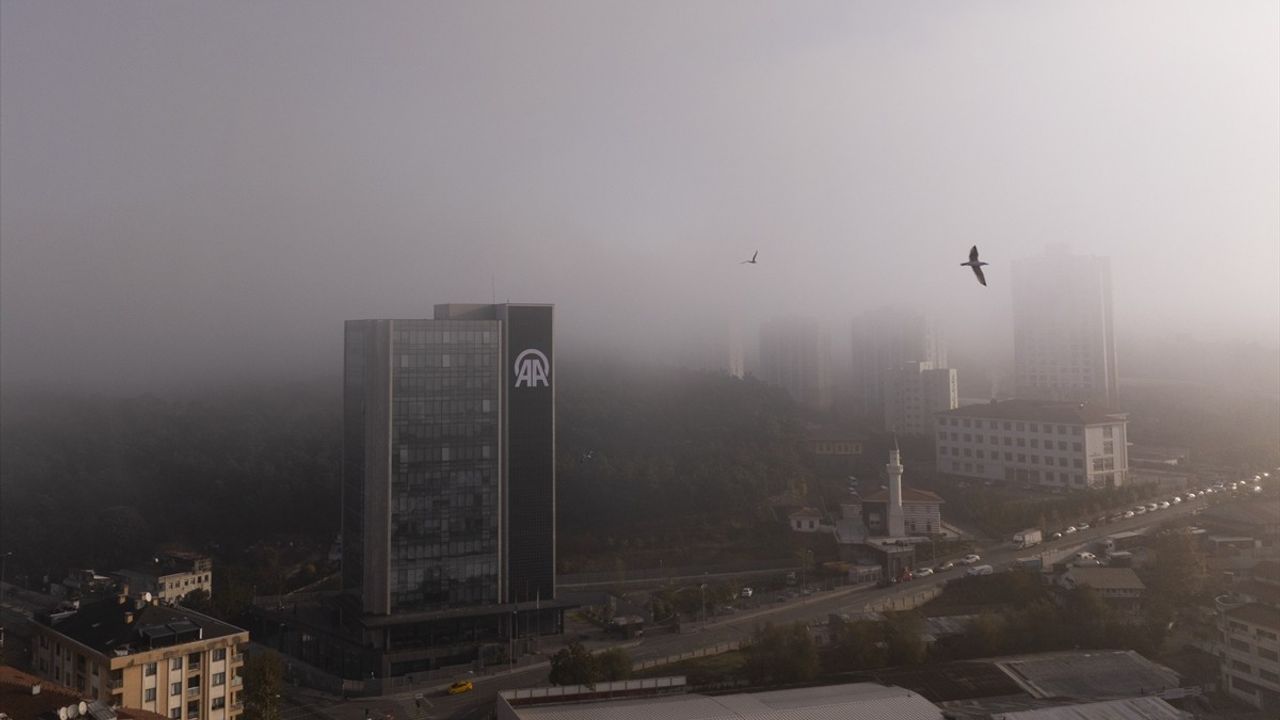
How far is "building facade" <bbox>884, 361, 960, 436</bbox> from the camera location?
30.9m

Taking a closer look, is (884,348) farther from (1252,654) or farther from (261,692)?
(261,692)

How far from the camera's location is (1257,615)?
11.5 m

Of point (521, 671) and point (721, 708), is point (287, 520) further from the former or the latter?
point (721, 708)

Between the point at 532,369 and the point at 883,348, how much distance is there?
81.0 ft

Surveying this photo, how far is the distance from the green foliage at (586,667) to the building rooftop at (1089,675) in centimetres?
484

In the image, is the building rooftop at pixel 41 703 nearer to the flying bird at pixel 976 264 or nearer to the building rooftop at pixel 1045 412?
the flying bird at pixel 976 264

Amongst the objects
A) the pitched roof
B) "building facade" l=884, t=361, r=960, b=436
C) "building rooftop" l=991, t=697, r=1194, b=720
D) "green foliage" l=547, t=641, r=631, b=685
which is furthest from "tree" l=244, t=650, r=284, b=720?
"building facade" l=884, t=361, r=960, b=436

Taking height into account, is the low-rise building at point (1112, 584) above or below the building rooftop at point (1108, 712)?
above

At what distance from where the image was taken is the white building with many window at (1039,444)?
73.1 ft

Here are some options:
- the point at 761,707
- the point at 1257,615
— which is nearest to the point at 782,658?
the point at 761,707

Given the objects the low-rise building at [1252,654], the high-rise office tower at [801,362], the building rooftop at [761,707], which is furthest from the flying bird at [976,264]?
the high-rise office tower at [801,362]

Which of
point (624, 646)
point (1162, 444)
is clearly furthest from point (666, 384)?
point (624, 646)

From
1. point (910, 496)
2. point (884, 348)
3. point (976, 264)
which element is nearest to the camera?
point (976, 264)

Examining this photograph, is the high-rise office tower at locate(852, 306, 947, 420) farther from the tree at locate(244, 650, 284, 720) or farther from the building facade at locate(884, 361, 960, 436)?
the tree at locate(244, 650, 284, 720)
